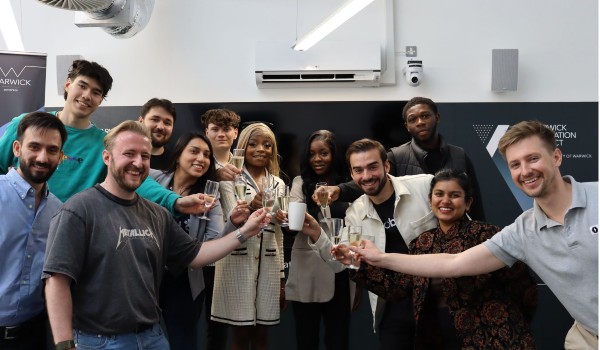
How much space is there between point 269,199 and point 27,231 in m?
1.27

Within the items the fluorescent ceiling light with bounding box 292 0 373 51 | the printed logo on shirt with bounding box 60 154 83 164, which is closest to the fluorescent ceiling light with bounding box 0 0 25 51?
the printed logo on shirt with bounding box 60 154 83 164

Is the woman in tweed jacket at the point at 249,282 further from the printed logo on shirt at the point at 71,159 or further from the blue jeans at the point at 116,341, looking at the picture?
the blue jeans at the point at 116,341

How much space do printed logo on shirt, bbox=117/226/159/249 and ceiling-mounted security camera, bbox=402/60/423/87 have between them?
3240 mm

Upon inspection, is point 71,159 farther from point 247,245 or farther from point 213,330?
point 213,330

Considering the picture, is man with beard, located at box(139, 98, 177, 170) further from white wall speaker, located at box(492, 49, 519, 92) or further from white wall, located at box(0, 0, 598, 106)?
white wall speaker, located at box(492, 49, 519, 92)

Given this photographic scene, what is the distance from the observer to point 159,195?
3799 millimetres

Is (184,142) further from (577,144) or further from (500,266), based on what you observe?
(577,144)

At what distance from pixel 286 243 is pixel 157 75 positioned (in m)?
1.97

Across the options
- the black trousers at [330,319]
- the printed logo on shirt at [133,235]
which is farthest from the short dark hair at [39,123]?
the black trousers at [330,319]

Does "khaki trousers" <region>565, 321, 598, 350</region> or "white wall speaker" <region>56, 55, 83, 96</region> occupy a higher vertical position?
"white wall speaker" <region>56, 55, 83, 96</region>

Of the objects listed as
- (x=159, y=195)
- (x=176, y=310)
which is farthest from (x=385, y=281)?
(x=159, y=195)

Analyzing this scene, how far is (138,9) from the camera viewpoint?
5.34 meters

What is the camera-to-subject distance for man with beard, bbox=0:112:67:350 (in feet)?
10.4

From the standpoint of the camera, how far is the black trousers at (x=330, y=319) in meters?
4.32
